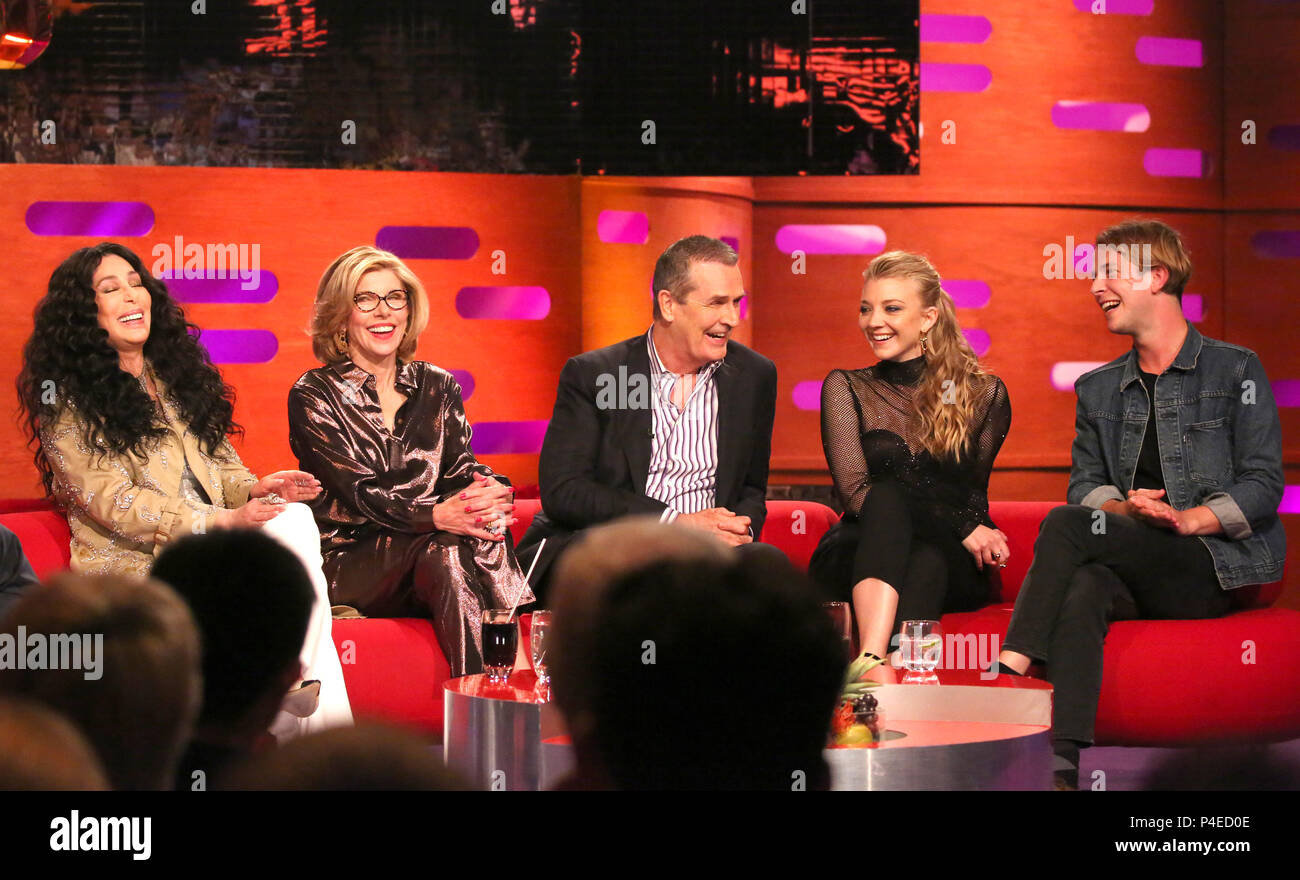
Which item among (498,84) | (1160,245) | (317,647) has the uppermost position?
(498,84)

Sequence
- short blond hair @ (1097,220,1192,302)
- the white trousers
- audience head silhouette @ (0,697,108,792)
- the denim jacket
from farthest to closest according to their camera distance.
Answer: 1. short blond hair @ (1097,220,1192,302)
2. the denim jacket
3. the white trousers
4. audience head silhouette @ (0,697,108,792)

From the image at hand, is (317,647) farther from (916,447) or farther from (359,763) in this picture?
(359,763)

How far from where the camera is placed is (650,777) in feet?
3.32

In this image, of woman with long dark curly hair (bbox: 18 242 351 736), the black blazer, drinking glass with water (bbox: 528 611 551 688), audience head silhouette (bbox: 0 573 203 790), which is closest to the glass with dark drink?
drinking glass with water (bbox: 528 611 551 688)

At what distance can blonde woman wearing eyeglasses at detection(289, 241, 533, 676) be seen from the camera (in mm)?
3537

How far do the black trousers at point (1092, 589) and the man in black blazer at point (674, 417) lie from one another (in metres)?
0.78

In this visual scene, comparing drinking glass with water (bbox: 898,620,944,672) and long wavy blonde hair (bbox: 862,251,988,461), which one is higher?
long wavy blonde hair (bbox: 862,251,988,461)

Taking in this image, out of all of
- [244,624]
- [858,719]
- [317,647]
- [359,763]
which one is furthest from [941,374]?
[359,763]

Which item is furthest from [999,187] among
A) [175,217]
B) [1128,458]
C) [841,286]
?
[175,217]

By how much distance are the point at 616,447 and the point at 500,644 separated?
3.33 ft

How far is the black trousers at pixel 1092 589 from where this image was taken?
329cm

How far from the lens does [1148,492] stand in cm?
349

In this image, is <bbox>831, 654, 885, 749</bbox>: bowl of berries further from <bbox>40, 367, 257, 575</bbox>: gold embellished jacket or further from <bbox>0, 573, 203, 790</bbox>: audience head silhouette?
<bbox>40, 367, 257, 575</bbox>: gold embellished jacket

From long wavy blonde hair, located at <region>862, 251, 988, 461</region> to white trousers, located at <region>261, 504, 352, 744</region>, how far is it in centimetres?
158
